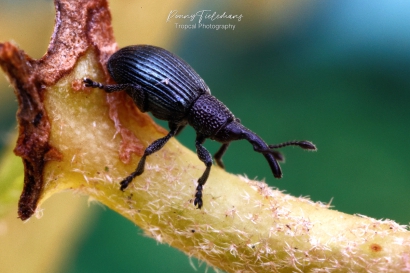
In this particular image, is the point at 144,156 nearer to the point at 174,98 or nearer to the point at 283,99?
the point at 174,98

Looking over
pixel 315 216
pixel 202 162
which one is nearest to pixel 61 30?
pixel 202 162

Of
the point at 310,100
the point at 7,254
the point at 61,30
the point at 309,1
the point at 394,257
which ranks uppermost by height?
the point at 309,1

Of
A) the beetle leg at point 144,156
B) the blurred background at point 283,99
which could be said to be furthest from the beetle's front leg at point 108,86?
the blurred background at point 283,99

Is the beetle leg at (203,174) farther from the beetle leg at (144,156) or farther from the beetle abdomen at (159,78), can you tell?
the beetle abdomen at (159,78)

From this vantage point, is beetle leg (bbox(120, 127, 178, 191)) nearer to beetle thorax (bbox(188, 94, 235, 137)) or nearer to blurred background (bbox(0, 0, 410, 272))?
beetle thorax (bbox(188, 94, 235, 137))

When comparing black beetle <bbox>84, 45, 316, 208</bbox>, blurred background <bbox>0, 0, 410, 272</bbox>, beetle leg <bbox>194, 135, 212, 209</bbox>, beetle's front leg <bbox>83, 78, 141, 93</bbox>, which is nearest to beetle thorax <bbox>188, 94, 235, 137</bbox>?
black beetle <bbox>84, 45, 316, 208</bbox>

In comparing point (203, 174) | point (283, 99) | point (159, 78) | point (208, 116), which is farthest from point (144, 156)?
point (283, 99)

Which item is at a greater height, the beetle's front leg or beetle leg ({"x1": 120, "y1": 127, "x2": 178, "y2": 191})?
the beetle's front leg

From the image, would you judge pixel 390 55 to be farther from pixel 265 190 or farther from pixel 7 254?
pixel 7 254
